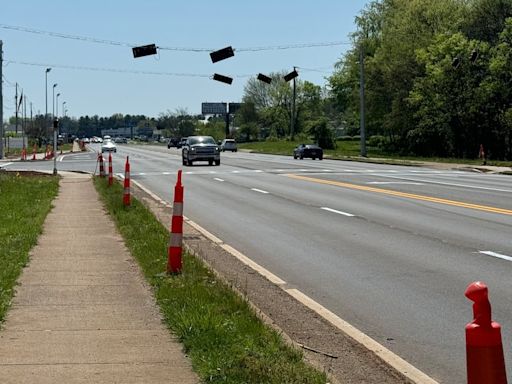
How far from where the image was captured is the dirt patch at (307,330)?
5750mm

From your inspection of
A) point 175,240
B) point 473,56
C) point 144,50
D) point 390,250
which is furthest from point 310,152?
point 175,240

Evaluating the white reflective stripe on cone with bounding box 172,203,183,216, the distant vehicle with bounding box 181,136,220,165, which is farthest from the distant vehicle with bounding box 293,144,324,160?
the white reflective stripe on cone with bounding box 172,203,183,216

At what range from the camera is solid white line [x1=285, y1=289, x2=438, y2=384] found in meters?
5.65

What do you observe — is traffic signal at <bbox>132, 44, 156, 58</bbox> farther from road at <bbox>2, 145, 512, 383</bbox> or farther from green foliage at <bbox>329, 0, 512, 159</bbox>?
green foliage at <bbox>329, 0, 512, 159</bbox>

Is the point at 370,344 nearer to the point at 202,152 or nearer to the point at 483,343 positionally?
the point at 483,343

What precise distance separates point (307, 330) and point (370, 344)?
2.39 feet

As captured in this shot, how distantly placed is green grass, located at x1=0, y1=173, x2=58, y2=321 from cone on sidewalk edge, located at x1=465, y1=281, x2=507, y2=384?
4.75 m

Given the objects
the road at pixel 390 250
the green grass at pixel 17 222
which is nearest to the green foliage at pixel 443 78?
the road at pixel 390 250

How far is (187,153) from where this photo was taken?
47594 mm

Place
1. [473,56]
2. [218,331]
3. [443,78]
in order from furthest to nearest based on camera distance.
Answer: [443,78], [473,56], [218,331]

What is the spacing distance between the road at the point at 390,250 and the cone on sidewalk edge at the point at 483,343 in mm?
2302

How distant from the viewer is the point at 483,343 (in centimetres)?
350

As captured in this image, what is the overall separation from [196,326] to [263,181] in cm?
2393

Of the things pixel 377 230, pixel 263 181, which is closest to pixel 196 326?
pixel 377 230
